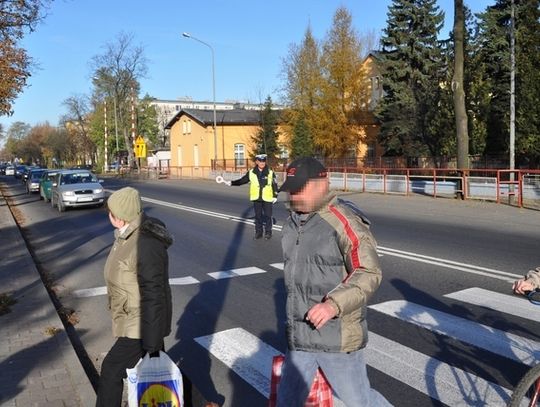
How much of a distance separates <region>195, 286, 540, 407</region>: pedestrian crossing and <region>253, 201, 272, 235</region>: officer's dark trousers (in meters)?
5.38

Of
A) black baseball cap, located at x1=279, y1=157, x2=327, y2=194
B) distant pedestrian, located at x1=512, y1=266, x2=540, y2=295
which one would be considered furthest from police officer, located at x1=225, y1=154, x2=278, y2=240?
black baseball cap, located at x1=279, y1=157, x2=327, y2=194

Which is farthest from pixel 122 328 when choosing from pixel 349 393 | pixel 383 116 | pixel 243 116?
pixel 243 116

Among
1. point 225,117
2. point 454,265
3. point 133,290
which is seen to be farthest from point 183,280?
point 225,117

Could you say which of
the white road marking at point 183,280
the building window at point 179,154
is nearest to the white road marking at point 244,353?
the white road marking at point 183,280

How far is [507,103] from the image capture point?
104 feet

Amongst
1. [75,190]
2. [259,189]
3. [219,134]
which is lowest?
[75,190]

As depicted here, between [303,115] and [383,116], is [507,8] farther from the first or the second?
[303,115]

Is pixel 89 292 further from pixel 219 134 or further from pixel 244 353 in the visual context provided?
pixel 219 134

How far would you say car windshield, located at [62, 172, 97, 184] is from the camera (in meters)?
21.4

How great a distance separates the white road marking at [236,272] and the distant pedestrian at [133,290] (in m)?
4.90

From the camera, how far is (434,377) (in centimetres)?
437

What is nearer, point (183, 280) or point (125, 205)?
point (125, 205)

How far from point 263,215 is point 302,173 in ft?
30.2

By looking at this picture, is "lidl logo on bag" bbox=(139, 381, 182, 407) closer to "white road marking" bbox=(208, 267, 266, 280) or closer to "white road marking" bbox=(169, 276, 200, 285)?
"white road marking" bbox=(169, 276, 200, 285)
